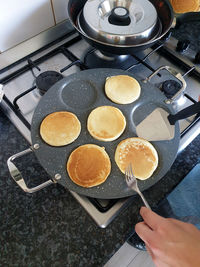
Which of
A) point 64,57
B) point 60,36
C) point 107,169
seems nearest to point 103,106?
point 107,169

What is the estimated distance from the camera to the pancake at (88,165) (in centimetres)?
65

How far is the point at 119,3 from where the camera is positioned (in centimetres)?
88

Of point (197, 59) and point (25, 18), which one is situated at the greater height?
point (25, 18)

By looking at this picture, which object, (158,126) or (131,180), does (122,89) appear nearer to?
(158,126)

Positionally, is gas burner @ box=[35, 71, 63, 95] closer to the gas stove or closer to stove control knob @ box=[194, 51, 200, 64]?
the gas stove

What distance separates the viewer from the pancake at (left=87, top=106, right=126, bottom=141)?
732 millimetres

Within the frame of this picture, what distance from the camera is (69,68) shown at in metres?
0.94

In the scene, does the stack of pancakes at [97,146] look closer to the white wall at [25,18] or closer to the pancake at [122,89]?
the pancake at [122,89]

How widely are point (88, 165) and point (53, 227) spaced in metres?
0.20

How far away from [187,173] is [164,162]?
12 centimetres

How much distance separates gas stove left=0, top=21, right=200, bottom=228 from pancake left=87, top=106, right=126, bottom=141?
0.19 m

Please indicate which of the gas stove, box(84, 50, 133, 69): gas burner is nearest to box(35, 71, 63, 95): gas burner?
the gas stove

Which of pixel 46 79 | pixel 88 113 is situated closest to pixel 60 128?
pixel 88 113

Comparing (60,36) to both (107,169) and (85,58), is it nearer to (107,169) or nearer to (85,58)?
(85,58)
